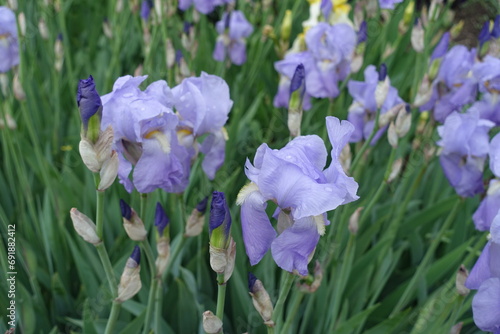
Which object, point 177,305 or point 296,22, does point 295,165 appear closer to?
point 177,305

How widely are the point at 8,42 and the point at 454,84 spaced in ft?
5.24

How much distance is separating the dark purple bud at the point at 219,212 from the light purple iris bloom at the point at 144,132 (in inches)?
13.7

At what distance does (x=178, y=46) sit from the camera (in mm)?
2961

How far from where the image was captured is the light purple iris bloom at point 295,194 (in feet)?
2.69

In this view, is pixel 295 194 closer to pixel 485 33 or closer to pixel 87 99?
pixel 87 99

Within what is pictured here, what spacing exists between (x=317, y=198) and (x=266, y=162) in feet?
0.34

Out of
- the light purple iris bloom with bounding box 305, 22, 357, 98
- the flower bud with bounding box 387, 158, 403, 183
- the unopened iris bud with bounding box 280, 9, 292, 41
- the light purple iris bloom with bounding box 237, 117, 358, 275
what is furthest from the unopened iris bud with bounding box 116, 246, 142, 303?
the unopened iris bud with bounding box 280, 9, 292, 41

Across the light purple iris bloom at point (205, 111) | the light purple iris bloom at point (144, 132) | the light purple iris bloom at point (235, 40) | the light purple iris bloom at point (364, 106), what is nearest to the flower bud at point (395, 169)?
the light purple iris bloom at point (364, 106)

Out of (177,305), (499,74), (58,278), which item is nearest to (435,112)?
(499,74)

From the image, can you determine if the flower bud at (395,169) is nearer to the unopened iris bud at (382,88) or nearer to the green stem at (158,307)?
the unopened iris bud at (382,88)

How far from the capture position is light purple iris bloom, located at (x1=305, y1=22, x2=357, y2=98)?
199 centimetres

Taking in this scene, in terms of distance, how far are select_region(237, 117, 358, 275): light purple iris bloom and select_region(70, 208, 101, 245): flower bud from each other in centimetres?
31

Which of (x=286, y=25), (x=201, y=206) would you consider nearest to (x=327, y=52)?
(x=286, y=25)

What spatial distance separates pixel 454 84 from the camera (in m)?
1.90
